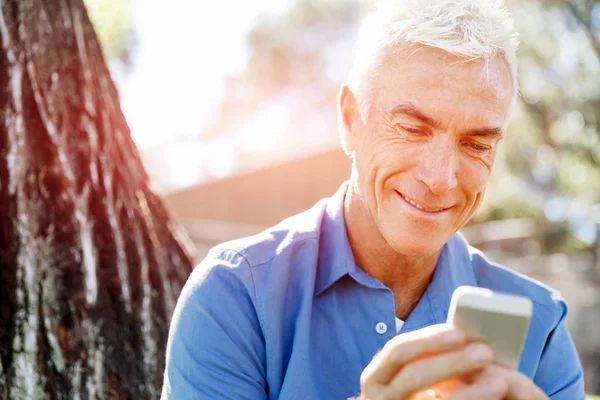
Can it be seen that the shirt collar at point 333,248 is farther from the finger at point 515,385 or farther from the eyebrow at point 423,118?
the finger at point 515,385

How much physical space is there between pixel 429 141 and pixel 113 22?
11007mm

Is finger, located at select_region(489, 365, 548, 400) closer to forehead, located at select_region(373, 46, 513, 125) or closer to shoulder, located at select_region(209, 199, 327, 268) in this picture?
forehead, located at select_region(373, 46, 513, 125)

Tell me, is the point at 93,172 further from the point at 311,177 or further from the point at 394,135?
the point at 311,177

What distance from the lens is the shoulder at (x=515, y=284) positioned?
2662 millimetres

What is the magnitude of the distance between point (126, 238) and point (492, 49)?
1675 mm

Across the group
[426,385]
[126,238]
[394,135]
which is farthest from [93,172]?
[426,385]

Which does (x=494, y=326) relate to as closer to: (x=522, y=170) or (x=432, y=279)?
(x=432, y=279)

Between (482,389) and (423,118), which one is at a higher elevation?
(423,118)

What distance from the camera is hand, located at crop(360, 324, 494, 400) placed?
1.39 m

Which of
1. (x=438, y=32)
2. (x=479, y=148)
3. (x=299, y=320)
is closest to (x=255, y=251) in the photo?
(x=299, y=320)

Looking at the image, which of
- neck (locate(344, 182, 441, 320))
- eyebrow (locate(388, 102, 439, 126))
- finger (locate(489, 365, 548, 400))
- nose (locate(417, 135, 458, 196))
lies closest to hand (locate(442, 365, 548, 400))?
finger (locate(489, 365, 548, 400))

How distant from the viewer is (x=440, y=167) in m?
2.19

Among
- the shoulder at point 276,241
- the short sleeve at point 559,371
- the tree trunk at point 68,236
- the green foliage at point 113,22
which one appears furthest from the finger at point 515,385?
the green foliage at point 113,22

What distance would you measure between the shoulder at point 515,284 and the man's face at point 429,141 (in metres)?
0.51
